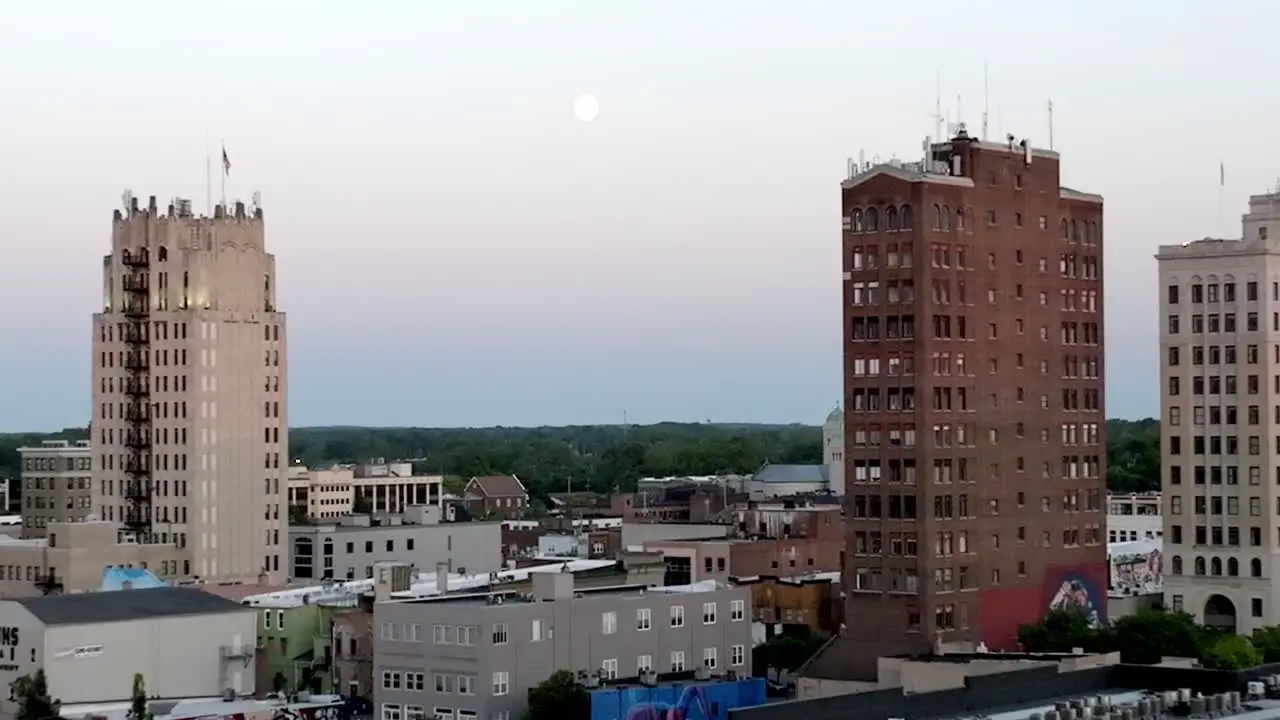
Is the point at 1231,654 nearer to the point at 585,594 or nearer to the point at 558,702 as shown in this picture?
the point at 585,594

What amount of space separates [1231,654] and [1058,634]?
48.8 feet

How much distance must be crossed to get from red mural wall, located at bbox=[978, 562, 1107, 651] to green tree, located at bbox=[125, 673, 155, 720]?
5359 centimetres

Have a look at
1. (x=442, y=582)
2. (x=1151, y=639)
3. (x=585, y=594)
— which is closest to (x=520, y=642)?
(x=585, y=594)

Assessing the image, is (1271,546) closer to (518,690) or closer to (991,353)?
(991,353)

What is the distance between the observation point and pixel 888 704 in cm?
11406

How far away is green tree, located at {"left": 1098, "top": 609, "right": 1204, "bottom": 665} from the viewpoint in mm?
158750

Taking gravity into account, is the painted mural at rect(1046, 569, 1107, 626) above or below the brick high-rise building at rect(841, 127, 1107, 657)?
below

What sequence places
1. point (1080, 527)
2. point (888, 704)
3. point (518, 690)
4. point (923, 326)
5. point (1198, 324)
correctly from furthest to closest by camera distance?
point (1198, 324) → point (1080, 527) → point (923, 326) → point (518, 690) → point (888, 704)

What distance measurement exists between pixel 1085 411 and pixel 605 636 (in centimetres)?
5021

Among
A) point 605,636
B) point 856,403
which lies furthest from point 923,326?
point 605,636

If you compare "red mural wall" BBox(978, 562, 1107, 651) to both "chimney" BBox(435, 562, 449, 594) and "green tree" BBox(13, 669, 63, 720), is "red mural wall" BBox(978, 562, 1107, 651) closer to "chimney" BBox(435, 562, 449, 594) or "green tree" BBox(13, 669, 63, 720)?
"chimney" BBox(435, 562, 449, 594)

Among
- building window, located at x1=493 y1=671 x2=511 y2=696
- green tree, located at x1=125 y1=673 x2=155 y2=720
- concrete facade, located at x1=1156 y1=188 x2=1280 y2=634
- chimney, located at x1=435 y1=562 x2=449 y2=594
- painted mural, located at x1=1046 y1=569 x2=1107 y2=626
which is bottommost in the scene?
green tree, located at x1=125 y1=673 x2=155 y2=720

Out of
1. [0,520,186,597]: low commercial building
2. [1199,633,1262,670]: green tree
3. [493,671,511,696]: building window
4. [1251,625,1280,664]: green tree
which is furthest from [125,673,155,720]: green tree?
[1251,625,1280,664]: green tree

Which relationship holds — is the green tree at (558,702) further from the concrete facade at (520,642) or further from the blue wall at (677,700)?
the concrete facade at (520,642)
